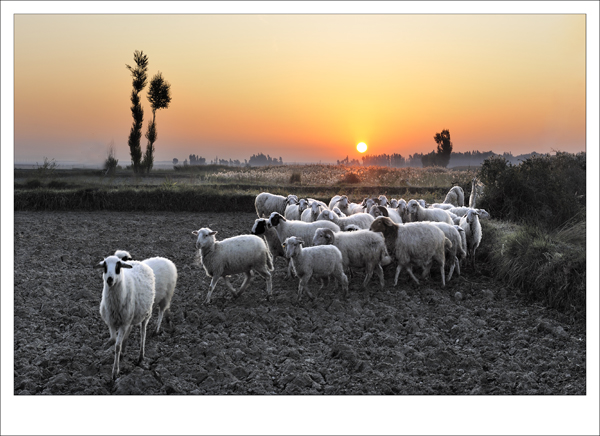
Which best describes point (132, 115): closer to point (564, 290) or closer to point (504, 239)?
point (504, 239)

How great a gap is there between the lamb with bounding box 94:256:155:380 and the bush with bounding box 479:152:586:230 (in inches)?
496

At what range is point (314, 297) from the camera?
810 centimetres

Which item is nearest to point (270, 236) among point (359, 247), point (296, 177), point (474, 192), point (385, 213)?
point (359, 247)

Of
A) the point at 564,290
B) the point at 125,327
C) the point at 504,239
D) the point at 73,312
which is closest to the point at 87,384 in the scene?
the point at 125,327

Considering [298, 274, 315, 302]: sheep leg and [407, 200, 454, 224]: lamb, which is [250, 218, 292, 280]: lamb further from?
[407, 200, 454, 224]: lamb

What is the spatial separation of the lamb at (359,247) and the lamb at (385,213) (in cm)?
228

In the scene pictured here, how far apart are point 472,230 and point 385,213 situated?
199cm

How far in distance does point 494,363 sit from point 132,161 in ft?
93.7

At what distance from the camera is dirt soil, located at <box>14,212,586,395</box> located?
5.24 meters

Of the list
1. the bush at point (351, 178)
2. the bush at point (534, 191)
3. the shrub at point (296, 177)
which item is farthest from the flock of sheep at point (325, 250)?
the bush at point (351, 178)

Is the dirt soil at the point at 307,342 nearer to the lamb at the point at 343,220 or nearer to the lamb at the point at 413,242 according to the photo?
the lamb at the point at 413,242

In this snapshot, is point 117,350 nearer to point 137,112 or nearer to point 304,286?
point 304,286

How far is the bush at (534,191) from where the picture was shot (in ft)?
49.0

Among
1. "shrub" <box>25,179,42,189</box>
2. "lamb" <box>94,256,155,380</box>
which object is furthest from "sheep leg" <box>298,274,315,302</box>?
"shrub" <box>25,179,42,189</box>
